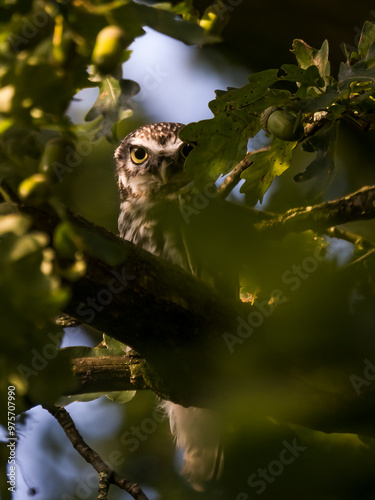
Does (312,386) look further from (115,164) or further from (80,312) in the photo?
(115,164)

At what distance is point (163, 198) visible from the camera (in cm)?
192

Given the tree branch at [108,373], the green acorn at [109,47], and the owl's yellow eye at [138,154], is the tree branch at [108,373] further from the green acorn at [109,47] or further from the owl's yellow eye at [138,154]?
the owl's yellow eye at [138,154]

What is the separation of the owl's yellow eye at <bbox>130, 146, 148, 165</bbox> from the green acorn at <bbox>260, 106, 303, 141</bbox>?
1.85 metres

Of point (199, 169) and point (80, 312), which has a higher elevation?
point (199, 169)

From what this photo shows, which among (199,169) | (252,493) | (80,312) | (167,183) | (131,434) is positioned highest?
(199,169)

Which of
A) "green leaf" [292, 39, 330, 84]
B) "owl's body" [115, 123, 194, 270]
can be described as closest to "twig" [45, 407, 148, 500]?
"green leaf" [292, 39, 330, 84]

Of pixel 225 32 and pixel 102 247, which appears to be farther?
pixel 225 32

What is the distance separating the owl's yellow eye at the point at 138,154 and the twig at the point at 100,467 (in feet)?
5.01

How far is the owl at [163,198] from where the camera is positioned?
6.78 feet

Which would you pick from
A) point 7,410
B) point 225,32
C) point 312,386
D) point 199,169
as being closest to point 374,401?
point 312,386

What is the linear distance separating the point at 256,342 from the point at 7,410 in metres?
0.65

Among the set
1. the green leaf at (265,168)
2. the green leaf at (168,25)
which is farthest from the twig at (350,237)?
the green leaf at (168,25)

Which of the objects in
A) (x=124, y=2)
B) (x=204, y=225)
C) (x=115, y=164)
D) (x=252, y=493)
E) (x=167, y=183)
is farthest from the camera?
(x=115, y=164)

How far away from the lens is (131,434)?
1.94m
